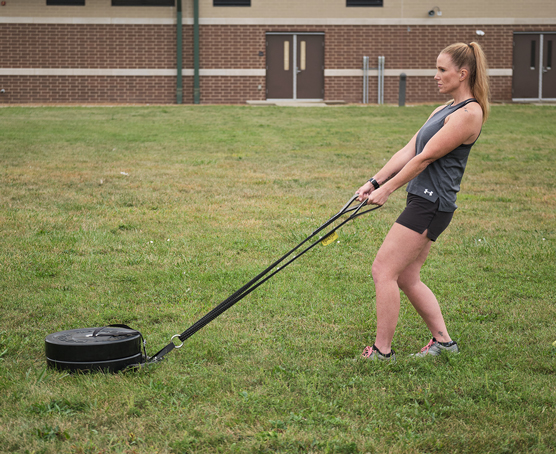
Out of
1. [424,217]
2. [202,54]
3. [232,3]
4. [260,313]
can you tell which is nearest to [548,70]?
[232,3]

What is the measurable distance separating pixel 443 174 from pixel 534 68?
25.8 meters

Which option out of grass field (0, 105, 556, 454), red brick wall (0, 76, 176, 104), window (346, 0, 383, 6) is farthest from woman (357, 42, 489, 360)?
window (346, 0, 383, 6)

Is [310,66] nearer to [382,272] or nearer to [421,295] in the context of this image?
[421,295]

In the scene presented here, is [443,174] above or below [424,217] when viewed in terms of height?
above

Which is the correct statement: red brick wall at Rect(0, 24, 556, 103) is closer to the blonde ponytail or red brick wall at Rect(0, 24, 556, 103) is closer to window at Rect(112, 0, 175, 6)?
window at Rect(112, 0, 175, 6)

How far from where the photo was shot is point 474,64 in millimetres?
3379

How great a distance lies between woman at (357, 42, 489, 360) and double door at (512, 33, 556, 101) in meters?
25.2

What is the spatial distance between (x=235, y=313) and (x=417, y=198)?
1784 millimetres

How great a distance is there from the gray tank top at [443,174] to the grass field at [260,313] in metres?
1.04

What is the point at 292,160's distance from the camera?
39.4ft

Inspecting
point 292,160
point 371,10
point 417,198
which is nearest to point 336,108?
point 371,10

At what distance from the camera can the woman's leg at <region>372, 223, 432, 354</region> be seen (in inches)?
137

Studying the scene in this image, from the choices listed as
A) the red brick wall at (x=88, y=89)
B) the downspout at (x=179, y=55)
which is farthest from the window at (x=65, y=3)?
the downspout at (x=179, y=55)

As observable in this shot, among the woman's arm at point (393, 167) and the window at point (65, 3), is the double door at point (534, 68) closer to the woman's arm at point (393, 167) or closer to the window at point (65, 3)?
the window at point (65, 3)
